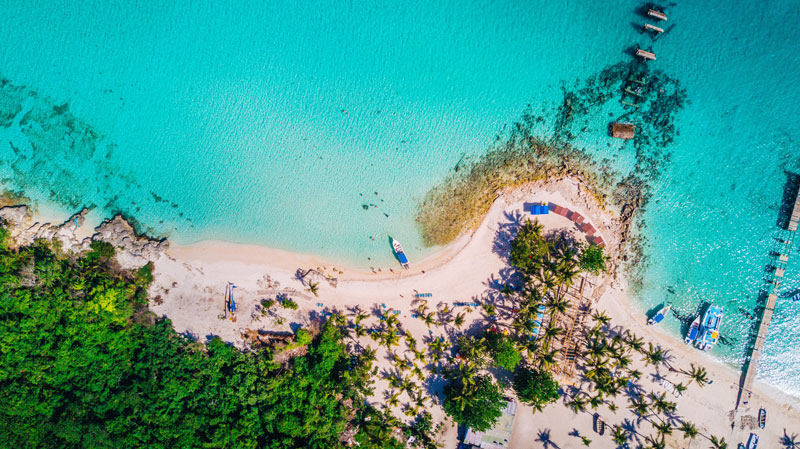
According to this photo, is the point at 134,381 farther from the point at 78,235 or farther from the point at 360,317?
the point at 360,317

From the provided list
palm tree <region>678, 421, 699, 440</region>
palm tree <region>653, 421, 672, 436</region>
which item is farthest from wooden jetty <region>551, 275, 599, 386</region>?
palm tree <region>678, 421, 699, 440</region>

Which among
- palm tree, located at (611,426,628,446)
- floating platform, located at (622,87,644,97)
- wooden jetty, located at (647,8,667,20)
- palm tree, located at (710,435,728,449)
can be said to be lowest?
palm tree, located at (611,426,628,446)

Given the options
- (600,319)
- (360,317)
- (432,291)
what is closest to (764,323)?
(600,319)

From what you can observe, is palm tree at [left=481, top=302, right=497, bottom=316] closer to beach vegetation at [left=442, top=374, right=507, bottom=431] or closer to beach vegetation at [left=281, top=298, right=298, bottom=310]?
beach vegetation at [left=442, top=374, right=507, bottom=431]

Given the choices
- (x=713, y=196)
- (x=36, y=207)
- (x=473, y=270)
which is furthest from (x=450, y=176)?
(x=36, y=207)

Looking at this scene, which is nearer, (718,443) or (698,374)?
(698,374)
